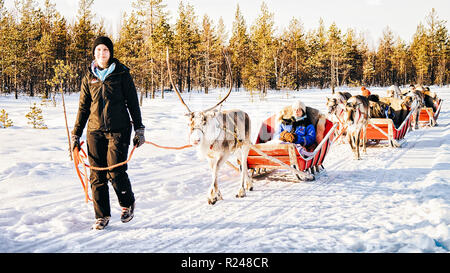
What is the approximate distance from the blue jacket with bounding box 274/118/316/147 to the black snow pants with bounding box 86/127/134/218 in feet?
13.3

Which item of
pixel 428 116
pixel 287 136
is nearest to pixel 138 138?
pixel 287 136

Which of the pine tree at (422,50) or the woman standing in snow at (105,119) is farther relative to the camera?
the pine tree at (422,50)

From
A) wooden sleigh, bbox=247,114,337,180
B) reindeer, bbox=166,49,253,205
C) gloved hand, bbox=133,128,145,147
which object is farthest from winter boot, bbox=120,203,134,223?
wooden sleigh, bbox=247,114,337,180

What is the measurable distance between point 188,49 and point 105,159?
3987 centimetres

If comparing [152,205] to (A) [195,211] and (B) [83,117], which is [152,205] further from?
(B) [83,117]

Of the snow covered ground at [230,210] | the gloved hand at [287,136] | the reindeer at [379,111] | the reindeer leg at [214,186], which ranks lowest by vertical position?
the snow covered ground at [230,210]

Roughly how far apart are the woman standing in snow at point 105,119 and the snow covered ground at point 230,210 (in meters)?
0.46

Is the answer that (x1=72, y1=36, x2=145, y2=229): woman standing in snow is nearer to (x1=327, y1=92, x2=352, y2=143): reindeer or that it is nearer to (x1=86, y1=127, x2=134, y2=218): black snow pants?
(x1=86, y1=127, x2=134, y2=218): black snow pants

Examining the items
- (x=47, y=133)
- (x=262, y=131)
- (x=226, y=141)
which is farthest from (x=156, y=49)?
(x=226, y=141)

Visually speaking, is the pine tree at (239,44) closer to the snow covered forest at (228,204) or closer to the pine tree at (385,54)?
the pine tree at (385,54)

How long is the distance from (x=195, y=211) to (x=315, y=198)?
6.40 ft

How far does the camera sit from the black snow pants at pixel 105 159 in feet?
12.4

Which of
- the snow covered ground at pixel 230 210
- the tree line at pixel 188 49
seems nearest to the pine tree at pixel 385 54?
the tree line at pixel 188 49
